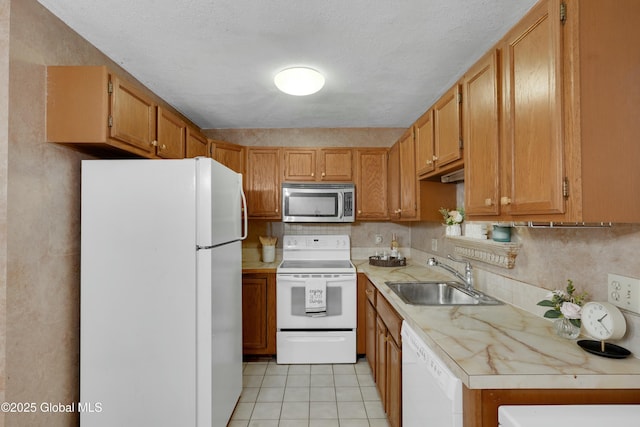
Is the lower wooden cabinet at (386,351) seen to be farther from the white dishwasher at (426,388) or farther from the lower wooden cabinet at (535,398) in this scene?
the lower wooden cabinet at (535,398)

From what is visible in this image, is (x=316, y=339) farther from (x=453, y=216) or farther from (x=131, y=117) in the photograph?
(x=131, y=117)

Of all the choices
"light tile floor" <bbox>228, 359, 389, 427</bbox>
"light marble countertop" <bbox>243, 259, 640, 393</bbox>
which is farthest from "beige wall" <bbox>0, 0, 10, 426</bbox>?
"light marble countertop" <bbox>243, 259, 640, 393</bbox>

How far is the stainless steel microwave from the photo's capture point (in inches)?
123

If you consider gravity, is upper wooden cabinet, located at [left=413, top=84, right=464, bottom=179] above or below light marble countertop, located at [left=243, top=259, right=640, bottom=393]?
above

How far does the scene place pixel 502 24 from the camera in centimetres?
159

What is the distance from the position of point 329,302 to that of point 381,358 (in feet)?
2.69

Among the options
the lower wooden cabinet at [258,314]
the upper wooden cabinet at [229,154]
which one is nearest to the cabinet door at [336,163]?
the upper wooden cabinet at [229,154]

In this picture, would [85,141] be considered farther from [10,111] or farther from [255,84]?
[255,84]

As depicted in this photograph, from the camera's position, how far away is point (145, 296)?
5.26 feet

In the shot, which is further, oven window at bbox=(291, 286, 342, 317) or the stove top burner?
the stove top burner

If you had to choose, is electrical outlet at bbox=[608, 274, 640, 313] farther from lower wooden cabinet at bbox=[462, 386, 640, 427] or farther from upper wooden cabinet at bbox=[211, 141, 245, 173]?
upper wooden cabinet at bbox=[211, 141, 245, 173]

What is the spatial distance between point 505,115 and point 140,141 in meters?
1.97

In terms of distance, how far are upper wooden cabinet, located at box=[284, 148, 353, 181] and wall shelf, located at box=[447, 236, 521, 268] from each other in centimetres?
138

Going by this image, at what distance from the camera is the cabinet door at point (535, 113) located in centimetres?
100
